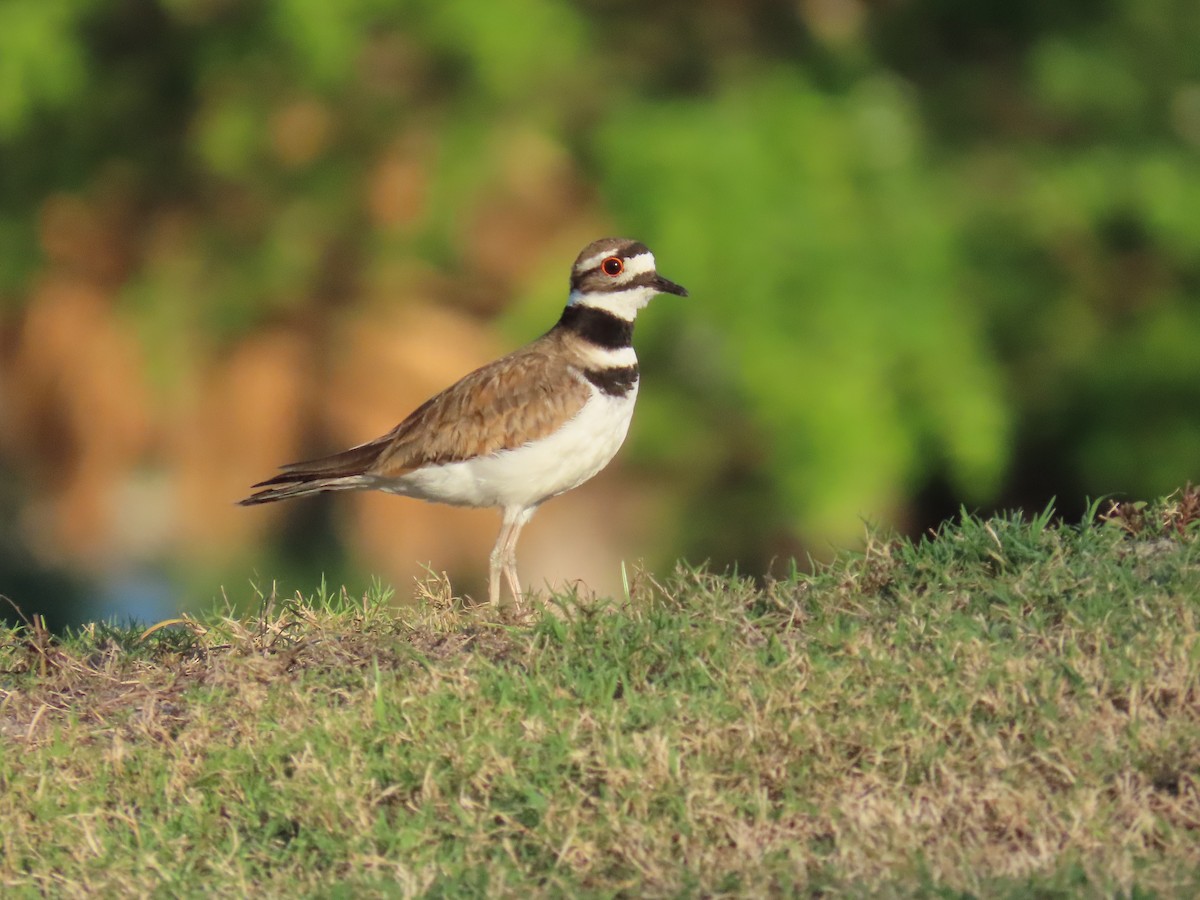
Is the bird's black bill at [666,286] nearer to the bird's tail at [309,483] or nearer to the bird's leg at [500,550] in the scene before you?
the bird's leg at [500,550]

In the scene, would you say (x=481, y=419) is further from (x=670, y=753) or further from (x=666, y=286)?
(x=670, y=753)

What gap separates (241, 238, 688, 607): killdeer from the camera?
6500 millimetres

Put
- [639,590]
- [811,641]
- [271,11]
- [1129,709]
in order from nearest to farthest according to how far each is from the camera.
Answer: [1129,709] → [811,641] → [639,590] → [271,11]

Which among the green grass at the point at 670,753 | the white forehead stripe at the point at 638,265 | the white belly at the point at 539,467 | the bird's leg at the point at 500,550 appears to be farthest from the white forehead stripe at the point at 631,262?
the green grass at the point at 670,753

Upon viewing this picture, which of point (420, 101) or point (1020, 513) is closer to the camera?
point (1020, 513)

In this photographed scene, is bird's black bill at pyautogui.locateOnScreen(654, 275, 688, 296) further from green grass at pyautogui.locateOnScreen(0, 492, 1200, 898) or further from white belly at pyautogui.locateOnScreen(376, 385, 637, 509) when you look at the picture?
green grass at pyautogui.locateOnScreen(0, 492, 1200, 898)

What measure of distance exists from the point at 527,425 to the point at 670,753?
7.61 feet

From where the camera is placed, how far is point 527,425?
6488 millimetres

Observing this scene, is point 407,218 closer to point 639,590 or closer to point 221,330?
point 221,330

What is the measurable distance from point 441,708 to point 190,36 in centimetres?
806

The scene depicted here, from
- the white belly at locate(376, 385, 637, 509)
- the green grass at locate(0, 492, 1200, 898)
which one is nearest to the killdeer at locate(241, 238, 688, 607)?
the white belly at locate(376, 385, 637, 509)

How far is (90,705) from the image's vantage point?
522cm

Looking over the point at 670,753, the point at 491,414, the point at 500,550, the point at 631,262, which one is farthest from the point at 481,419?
the point at 670,753

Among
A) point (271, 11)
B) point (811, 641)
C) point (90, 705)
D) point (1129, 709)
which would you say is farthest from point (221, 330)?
point (1129, 709)
